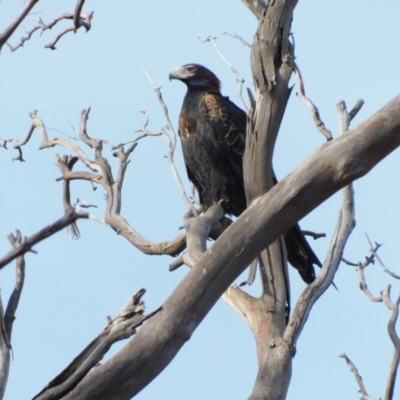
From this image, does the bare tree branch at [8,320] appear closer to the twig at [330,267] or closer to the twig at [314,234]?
the twig at [330,267]

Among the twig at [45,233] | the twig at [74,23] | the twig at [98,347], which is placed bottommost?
the twig at [45,233]

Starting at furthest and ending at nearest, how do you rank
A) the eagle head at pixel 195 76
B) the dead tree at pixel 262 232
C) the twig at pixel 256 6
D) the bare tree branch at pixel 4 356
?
the eagle head at pixel 195 76 < the twig at pixel 256 6 < the bare tree branch at pixel 4 356 < the dead tree at pixel 262 232

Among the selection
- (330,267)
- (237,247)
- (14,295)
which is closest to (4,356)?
(14,295)

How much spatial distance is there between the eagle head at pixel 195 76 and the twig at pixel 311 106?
2.70 m

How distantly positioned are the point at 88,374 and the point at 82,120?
9.70ft

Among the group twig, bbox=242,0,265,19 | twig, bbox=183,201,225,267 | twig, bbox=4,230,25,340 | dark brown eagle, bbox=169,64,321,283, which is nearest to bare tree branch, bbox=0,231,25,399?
twig, bbox=4,230,25,340

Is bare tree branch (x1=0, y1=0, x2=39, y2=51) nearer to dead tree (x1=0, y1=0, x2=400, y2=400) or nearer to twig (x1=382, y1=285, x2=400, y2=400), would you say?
dead tree (x1=0, y1=0, x2=400, y2=400)

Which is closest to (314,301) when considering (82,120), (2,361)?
(2,361)

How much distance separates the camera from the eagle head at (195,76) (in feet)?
24.0

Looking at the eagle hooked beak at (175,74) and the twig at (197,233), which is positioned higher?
the eagle hooked beak at (175,74)

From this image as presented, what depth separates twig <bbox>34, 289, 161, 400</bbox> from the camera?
3236 millimetres

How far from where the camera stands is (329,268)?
4531 mm

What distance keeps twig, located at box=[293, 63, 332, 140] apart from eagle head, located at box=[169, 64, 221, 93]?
2700mm

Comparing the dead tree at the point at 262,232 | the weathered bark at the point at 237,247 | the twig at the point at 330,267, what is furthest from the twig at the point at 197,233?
the weathered bark at the point at 237,247
